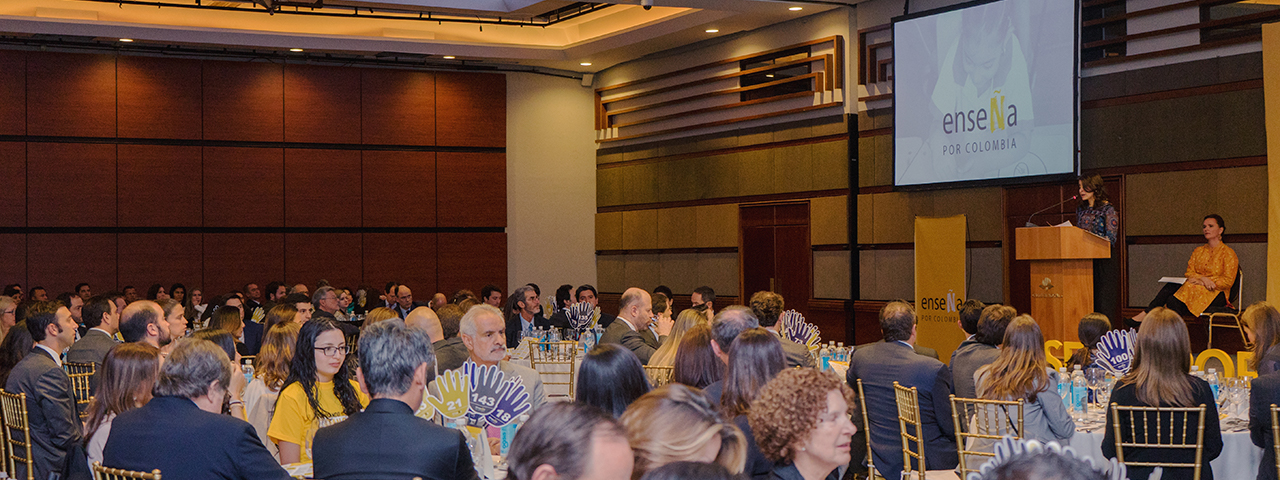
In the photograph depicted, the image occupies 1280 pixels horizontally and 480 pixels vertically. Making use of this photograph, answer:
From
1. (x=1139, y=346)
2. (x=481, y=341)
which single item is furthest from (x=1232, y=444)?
(x=481, y=341)

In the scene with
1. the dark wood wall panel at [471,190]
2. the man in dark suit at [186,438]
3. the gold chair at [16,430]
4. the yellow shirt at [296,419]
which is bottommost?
the gold chair at [16,430]

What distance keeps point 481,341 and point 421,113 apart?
10077 millimetres

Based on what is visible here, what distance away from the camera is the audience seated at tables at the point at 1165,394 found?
420 centimetres

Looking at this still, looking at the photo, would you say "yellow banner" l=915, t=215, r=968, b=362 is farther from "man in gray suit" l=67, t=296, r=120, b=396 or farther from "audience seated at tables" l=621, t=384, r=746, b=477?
"audience seated at tables" l=621, t=384, r=746, b=477

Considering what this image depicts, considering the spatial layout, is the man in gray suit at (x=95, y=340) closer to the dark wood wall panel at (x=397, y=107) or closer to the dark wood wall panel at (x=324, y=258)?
the dark wood wall panel at (x=324, y=258)

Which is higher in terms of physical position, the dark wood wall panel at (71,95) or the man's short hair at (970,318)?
the dark wood wall panel at (71,95)

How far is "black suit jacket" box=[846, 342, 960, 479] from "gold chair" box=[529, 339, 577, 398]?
6.43ft

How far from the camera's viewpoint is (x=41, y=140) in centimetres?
1293

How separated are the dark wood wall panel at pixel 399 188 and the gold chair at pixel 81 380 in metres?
8.32

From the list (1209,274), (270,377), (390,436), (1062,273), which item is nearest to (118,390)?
(270,377)

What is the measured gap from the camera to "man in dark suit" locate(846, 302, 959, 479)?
5133 millimetres

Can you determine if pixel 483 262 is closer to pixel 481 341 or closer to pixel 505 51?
pixel 505 51

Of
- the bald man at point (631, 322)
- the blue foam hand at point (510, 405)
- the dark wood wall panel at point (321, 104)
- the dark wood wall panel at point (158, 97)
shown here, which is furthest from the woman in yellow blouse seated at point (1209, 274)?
the dark wood wall panel at point (158, 97)

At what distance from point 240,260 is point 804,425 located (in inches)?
489
